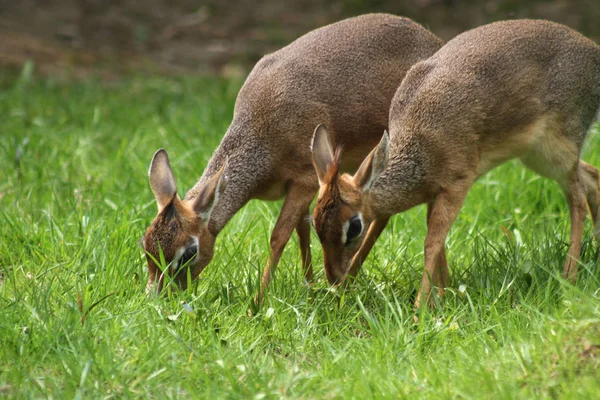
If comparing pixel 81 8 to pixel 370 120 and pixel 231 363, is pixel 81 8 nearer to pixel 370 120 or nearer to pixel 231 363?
pixel 370 120

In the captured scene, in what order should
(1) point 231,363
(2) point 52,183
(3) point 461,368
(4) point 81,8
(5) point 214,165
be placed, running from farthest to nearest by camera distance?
(4) point 81,8
(2) point 52,183
(5) point 214,165
(1) point 231,363
(3) point 461,368

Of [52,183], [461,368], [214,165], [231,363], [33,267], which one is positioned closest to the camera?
[461,368]

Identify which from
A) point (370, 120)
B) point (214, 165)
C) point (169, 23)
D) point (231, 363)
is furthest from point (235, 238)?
point (169, 23)

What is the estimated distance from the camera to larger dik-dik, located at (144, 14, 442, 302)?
5.18m

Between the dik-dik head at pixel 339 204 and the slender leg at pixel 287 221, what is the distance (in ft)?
1.18

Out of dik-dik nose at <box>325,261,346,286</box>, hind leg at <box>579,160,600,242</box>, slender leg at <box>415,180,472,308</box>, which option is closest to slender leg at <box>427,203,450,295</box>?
slender leg at <box>415,180,472,308</box>

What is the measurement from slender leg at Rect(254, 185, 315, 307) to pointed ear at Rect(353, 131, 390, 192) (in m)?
0.55

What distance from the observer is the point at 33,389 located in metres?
3.71

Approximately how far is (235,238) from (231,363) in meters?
1.77

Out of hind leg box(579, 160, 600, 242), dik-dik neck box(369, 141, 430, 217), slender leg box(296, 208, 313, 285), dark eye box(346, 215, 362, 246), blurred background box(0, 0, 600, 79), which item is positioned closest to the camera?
dark eye box(346, 215, 362, 246)

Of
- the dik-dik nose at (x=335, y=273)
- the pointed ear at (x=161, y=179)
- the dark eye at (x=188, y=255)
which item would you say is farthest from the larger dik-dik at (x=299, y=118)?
the dik-dik nose at (x=335, y=273)

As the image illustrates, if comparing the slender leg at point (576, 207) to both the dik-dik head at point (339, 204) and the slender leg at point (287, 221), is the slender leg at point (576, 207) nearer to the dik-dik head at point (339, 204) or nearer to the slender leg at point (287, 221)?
the dik-dik head at point (339, 204)

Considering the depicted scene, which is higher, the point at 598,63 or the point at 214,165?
the point at 598,63

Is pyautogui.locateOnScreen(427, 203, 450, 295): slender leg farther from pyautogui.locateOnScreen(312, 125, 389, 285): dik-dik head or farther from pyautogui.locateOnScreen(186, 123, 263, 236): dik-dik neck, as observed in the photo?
pyautogui.locateOnScreen(186, 123, 263, 236): dik-dik neck
